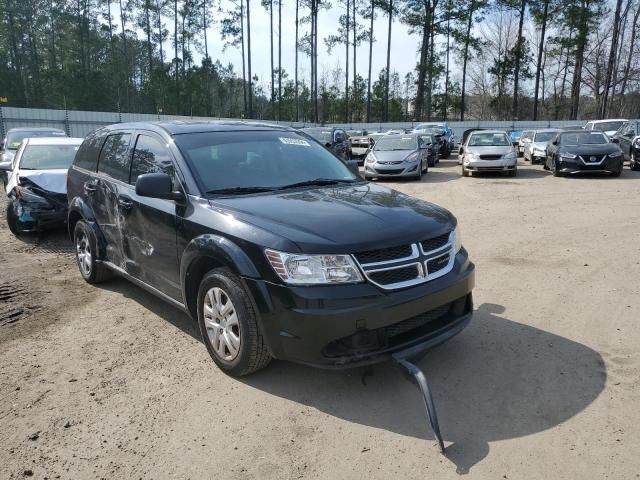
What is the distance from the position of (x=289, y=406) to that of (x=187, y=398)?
701mm

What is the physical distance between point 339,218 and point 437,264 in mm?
762

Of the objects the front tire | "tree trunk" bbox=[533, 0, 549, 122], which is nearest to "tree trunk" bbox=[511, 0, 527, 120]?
"tree trunk" bbox=[533, 0, 549, 122]

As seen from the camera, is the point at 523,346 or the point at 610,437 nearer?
the point at 610,437

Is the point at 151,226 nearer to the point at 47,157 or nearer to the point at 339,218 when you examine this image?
the point at 339,218

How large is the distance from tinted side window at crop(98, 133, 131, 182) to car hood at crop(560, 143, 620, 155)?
14.3 m

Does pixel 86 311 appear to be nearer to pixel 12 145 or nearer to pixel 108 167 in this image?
pixel 108 167

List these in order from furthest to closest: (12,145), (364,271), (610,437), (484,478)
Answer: (12,145), (364,271), (610,437), (484,478)

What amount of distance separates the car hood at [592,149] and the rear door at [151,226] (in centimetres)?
1444

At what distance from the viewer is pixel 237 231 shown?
3.53 m

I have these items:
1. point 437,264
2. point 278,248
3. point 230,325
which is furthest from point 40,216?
point 437,264

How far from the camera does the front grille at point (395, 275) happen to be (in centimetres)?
328

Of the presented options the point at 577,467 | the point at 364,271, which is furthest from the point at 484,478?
the point at 364,271

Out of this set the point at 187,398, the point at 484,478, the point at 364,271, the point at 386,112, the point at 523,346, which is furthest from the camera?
the point at 386,112

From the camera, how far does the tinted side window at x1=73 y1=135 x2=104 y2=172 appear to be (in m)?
5.66
